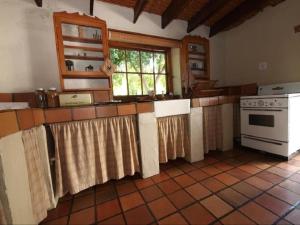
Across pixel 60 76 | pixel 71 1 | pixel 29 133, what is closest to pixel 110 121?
pixel 29 133

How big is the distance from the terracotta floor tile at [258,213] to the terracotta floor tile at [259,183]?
29 centimetres

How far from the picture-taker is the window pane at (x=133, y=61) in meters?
2.36

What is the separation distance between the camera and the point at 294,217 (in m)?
1.03

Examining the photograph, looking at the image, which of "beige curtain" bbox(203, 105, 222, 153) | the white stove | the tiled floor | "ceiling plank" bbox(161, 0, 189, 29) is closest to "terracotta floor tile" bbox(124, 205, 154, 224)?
the tiled floor

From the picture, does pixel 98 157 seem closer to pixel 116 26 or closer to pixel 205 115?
pixel 205 115

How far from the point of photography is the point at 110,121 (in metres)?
1.47

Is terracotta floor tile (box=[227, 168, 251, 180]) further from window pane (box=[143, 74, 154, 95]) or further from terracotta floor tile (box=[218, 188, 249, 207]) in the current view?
window pane (box=[143, 74, 154, 95])

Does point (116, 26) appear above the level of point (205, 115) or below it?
above

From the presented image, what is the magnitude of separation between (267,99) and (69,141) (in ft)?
7.36

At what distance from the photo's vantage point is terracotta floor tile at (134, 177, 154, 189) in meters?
1.53

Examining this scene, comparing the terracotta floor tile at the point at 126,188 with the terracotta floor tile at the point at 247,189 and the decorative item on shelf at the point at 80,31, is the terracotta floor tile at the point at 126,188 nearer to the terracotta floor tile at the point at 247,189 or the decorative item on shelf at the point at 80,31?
the terracotta floor tile at the point at 247,189

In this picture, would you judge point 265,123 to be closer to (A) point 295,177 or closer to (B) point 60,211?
(A) point 295,177

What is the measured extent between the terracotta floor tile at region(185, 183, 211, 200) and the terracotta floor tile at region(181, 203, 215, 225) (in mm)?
111

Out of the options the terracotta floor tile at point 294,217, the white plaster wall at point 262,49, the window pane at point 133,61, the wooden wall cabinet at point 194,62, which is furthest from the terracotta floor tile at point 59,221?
the white plaster wall at point 262,49
